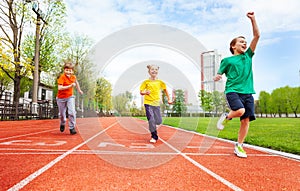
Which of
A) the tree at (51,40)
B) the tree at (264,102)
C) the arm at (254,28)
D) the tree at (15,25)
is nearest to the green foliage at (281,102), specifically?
the tree at (264,102)

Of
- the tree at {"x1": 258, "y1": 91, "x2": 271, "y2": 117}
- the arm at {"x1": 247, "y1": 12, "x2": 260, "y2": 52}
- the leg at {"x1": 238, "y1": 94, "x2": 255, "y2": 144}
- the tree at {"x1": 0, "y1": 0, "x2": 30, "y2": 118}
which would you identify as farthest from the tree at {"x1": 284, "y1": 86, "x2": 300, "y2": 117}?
A: the arm at {"x1": 247, "y1": 12, "x2": 260, "y2": 52}

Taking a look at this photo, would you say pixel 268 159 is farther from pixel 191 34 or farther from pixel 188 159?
pixel 191 34

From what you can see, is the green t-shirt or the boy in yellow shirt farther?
the boy in yellow shirt

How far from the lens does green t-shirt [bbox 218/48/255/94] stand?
15.4ft

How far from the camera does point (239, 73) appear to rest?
4.69 metres

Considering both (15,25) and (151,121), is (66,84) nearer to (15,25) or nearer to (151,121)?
(151,121)

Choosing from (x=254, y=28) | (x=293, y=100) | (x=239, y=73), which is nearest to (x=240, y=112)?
(x=239, y=73)

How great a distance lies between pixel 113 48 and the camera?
31.8 feet

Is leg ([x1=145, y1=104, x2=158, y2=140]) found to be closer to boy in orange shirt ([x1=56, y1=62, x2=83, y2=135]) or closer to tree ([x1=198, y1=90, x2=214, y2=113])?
boy in orange shirt ([x1=56, y1=62, x2=83, y2=135])

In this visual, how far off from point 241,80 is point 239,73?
0.13 m

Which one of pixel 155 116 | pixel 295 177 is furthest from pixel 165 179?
pixel 155 116

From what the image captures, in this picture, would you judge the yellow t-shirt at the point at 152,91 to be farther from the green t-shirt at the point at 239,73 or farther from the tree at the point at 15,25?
the tree at the point at 15,25

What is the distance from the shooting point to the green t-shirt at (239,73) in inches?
185

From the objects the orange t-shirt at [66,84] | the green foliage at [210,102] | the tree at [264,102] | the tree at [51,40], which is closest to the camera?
the orange t-shirt at [66,84]
